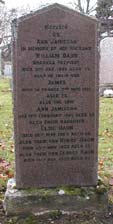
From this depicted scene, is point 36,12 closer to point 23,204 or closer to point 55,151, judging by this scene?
point 55,151

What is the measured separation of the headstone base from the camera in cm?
446

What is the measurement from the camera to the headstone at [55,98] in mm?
4441

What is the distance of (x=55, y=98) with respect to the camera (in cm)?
453

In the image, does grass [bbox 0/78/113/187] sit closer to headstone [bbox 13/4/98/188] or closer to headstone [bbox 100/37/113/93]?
headstone [bbox 13/4/98/188]

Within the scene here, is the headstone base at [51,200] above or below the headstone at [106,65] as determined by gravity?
below

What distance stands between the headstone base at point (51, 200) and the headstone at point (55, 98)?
112mm

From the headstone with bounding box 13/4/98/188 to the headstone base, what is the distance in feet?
0.37

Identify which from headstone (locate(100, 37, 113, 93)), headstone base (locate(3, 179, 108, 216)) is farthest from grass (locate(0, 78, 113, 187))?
headstone (locate(100, 37, 113, 93))

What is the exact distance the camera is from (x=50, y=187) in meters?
4.65

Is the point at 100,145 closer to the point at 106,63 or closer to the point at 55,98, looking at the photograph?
the point at 55,98

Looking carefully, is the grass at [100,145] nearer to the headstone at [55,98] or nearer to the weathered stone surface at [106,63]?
the headstone at [55,98]

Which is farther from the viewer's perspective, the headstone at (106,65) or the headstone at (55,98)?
the headstone at (106,65)

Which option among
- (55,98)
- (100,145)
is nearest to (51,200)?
(55,98)

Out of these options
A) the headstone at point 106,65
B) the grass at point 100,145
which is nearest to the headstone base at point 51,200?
the grass at point 100,145
